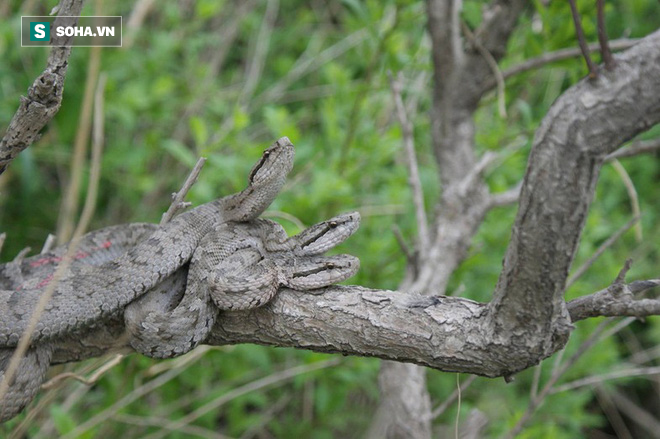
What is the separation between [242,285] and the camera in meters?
3.19

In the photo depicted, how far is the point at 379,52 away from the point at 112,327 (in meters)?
3.24

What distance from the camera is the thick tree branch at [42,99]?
2582 millimetres

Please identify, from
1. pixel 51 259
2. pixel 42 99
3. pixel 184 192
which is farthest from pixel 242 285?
pixel 51 259

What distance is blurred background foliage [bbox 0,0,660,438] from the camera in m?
5.50

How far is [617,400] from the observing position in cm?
829

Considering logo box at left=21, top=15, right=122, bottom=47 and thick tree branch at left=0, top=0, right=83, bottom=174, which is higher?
logo box at left=21, top=15, right=122, bottom=47

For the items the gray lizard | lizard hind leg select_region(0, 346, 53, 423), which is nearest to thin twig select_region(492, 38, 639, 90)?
the gray lizard

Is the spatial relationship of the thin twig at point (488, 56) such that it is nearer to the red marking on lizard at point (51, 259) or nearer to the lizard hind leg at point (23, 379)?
the red marking on lizard at point (51, 259)

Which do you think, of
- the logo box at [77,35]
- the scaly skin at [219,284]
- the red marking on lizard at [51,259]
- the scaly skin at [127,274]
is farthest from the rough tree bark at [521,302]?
the logo box at [77,35]

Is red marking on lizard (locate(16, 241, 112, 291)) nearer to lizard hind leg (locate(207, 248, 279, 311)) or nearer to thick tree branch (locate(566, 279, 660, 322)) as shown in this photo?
lizard hind leg (locate(207, 248, 279, 311))

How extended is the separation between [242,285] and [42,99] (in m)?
1.17

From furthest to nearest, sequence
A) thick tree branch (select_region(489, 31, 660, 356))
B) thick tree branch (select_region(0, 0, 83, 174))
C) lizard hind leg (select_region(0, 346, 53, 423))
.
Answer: lizard hind leg (select_region(0, 346, 53, 423))
thick tree branch (select_region(0, 0, 83, 174))
thick tree branch (select_region(489, 31, 660, 356))

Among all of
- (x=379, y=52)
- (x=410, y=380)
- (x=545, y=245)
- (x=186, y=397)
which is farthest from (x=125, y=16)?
(x=545, y=245)

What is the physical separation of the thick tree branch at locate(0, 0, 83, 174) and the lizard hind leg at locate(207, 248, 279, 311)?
103 cm
